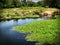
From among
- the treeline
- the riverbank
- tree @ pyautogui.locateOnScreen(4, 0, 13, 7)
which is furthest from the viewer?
the riverbank

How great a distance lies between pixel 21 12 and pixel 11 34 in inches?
63.3

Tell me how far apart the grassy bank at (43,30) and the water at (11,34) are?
272 millimetres

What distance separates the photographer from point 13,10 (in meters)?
10.2

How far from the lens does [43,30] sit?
30.5ft

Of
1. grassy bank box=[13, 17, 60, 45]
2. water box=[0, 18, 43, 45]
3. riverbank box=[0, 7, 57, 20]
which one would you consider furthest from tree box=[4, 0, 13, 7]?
grassy bank box=[13, 17, 60, 45]

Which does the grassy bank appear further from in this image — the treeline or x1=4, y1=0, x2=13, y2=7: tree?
x1=4, y1=0, x2=13, y2=7: tree

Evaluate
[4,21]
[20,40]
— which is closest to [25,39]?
[20,40]

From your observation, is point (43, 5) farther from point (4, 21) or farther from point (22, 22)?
point (4, 21)

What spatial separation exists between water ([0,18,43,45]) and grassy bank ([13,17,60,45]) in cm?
27

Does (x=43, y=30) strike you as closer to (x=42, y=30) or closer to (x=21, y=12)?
(x=42, y=30)

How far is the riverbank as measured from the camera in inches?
396

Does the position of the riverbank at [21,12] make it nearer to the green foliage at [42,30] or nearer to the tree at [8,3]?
the tree at [8,3]

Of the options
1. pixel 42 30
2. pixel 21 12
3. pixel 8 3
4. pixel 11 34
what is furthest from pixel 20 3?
pixel 42 30

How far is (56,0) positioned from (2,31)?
2940 mm
